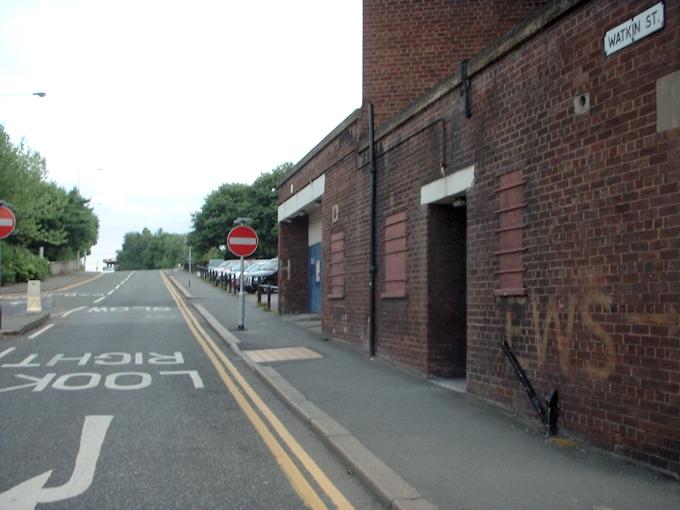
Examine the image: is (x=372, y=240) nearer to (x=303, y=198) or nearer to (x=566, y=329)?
(x=566, y=329)

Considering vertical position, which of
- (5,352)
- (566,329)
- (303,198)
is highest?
(303,198)

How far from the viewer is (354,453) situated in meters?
6.97

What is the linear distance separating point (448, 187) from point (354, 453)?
4.92 m

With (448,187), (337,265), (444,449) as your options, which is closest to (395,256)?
(448,187)

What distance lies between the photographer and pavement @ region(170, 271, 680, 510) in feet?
18.6

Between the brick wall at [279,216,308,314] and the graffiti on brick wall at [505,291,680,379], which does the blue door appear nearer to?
the brick wall at [279,216,308,314]

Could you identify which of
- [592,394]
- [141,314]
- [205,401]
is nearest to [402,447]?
[592,394]

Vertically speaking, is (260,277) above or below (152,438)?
above

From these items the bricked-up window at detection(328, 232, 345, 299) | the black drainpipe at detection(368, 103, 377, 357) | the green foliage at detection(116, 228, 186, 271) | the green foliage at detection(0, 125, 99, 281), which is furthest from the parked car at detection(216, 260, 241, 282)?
the green foliage at detection(116, 228, 186, 271)

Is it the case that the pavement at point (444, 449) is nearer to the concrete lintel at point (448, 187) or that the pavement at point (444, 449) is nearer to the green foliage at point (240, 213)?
the concrete lintel at point (448, 187)

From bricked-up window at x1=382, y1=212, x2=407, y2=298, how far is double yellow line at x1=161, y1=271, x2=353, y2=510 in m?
2.91

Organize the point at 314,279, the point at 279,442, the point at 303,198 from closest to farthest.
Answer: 1. the point at 279,442
2. the point at 303,198
3. the point at 314,279

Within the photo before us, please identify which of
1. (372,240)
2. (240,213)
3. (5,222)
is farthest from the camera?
(240,213)

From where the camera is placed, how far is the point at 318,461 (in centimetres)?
707
